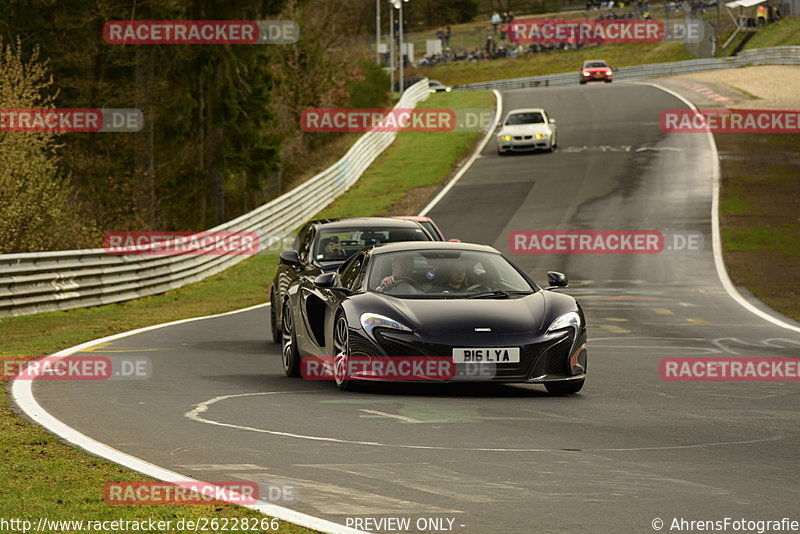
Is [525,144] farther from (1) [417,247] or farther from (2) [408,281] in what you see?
(2) [408,281]

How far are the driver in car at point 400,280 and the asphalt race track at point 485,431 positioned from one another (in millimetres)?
873

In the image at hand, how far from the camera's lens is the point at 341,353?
439 inches

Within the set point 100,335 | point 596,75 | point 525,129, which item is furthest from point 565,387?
point 596,75

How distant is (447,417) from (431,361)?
98cm

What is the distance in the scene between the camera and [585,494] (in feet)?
22.2

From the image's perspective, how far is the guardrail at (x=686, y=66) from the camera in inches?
3125

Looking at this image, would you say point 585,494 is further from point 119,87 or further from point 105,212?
point 119,87

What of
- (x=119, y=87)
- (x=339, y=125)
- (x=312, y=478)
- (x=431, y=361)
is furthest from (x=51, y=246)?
(x=339, y=125)

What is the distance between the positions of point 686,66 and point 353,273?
76.5 metres

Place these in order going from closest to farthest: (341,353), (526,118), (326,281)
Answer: (341,353) → (326,281) → (526,118)

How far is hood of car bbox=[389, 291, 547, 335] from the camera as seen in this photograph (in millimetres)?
10648

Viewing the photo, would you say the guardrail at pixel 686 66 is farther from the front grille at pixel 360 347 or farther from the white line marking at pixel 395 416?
the white line marking at pixel 395 416

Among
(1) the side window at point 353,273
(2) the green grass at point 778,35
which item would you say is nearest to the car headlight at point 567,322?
(1) the side window at point 353,273

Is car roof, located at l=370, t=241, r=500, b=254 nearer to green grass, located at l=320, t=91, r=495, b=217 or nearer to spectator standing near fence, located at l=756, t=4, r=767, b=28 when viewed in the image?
green grass, located at l=320, t=91, r=495, b=217
